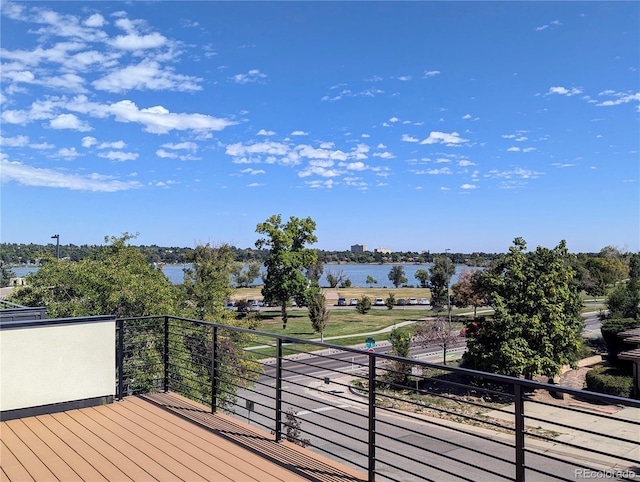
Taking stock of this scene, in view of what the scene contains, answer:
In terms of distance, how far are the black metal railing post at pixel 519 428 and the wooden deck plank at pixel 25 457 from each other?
3000 mm

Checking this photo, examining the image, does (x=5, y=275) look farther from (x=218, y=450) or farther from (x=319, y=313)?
(x=319, y=313)

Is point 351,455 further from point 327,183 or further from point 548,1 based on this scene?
point 327,183

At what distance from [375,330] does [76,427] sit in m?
39.9

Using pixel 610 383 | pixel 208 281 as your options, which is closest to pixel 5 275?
pixel 208 281

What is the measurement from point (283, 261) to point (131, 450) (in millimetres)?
39992

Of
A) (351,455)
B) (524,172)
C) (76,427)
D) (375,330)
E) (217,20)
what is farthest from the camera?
(375,330)

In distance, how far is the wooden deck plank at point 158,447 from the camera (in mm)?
3254

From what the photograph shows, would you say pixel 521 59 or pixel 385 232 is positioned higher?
pixel 521 59

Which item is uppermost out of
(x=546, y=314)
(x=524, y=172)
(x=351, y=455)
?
(x=524, y=172)

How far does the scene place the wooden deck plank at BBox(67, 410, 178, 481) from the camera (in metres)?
3.26

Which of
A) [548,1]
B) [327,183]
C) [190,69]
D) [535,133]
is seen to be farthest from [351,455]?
[327,183]

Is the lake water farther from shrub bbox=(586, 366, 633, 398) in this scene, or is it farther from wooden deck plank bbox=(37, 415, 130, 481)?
Answer: shrub bbox=(586, 366, 633, 398)

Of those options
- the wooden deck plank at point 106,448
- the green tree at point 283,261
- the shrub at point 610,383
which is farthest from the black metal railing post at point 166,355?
the green tree at point 283,261

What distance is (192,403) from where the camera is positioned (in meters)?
5.18
